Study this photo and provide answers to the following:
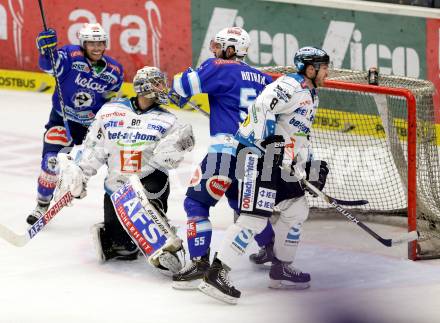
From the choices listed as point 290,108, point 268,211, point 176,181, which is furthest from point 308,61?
point 176,181

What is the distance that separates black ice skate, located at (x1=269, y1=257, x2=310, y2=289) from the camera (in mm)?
6848

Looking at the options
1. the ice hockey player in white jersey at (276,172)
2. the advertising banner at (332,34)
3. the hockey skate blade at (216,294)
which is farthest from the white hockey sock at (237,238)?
the advertising banner at (332,34)

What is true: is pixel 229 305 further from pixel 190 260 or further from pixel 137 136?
pixel 137 136

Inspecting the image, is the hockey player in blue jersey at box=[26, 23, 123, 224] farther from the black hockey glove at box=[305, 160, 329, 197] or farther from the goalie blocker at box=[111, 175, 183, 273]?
the black hockey glove at box=[305, 160, 329, 197]

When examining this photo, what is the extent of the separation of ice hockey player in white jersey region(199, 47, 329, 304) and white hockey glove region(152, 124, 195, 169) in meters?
0.54

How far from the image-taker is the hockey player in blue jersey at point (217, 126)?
6.76 m

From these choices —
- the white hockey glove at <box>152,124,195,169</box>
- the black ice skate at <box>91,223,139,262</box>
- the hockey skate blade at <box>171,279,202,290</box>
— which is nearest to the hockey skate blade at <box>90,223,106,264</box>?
the black ice skate at <box>91,223,139,262</box>

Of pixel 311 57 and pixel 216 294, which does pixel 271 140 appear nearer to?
pixel 311 57

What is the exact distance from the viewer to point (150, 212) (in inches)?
272

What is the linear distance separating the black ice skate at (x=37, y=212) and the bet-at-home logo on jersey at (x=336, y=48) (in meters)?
3.23

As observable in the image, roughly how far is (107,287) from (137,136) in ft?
3.04

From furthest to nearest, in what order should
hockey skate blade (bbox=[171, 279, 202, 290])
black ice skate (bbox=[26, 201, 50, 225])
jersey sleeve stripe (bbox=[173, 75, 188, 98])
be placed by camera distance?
black ice skate (bbox=[26, 201, 50, 225]) → jersey sleeve stripe (bbox=[173, 75, 188, 98]) → hockey skate blade (bbox=[171, 279, 202, 290])

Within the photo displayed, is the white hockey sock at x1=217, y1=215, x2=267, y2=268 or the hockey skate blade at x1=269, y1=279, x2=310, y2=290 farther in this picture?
the hockey skate blade at x1=269, y1=279, x2=310, y2=290

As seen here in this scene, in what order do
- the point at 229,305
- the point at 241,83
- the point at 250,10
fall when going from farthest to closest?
1. the point at 250,10
2. the point at 241,83
3. the point at 229,305
